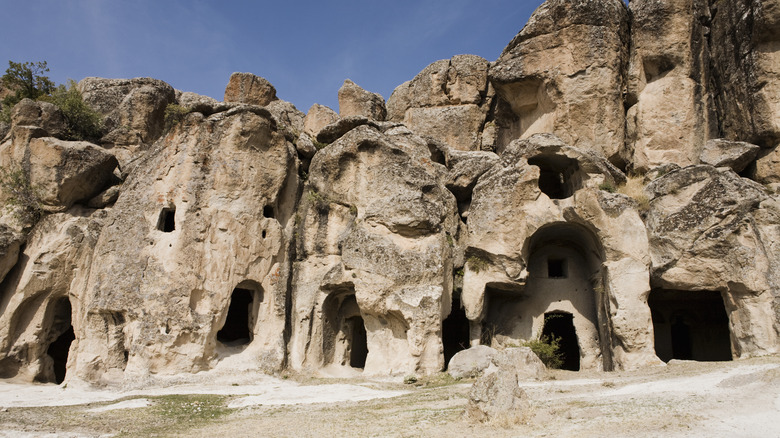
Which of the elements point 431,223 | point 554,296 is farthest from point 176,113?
point 554,296

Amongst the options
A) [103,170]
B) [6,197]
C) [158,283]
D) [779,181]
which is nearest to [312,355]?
[158,283]

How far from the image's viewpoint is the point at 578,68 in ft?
55.9

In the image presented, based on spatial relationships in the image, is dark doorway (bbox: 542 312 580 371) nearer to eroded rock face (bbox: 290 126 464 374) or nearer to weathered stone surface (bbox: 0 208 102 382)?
eroded rock face (bbox: 290 126 464 374)

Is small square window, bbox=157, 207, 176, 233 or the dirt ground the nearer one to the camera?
the dirt ground

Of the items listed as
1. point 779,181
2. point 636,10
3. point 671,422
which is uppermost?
point 636,10

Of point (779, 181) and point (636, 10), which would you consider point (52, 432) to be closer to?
point (779, 181)

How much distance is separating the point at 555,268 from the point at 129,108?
13.9 metres

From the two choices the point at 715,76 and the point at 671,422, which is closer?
the point at 671,422

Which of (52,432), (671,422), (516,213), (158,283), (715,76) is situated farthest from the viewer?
(715,76)

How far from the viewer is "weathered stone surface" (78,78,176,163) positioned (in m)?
17.7

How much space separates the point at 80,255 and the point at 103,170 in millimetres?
2508

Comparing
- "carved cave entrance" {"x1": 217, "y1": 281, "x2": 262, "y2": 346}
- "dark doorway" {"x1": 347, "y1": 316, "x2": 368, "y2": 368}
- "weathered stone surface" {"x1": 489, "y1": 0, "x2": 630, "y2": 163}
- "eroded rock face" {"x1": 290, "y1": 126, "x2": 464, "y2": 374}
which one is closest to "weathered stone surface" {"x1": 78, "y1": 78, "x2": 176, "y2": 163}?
"carved cave entrance" {"x1": 217, "y1": 281, "x2": 262, "y2": 346}

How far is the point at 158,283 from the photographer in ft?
44.2

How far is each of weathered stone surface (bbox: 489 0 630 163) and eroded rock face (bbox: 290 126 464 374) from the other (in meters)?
4.27
